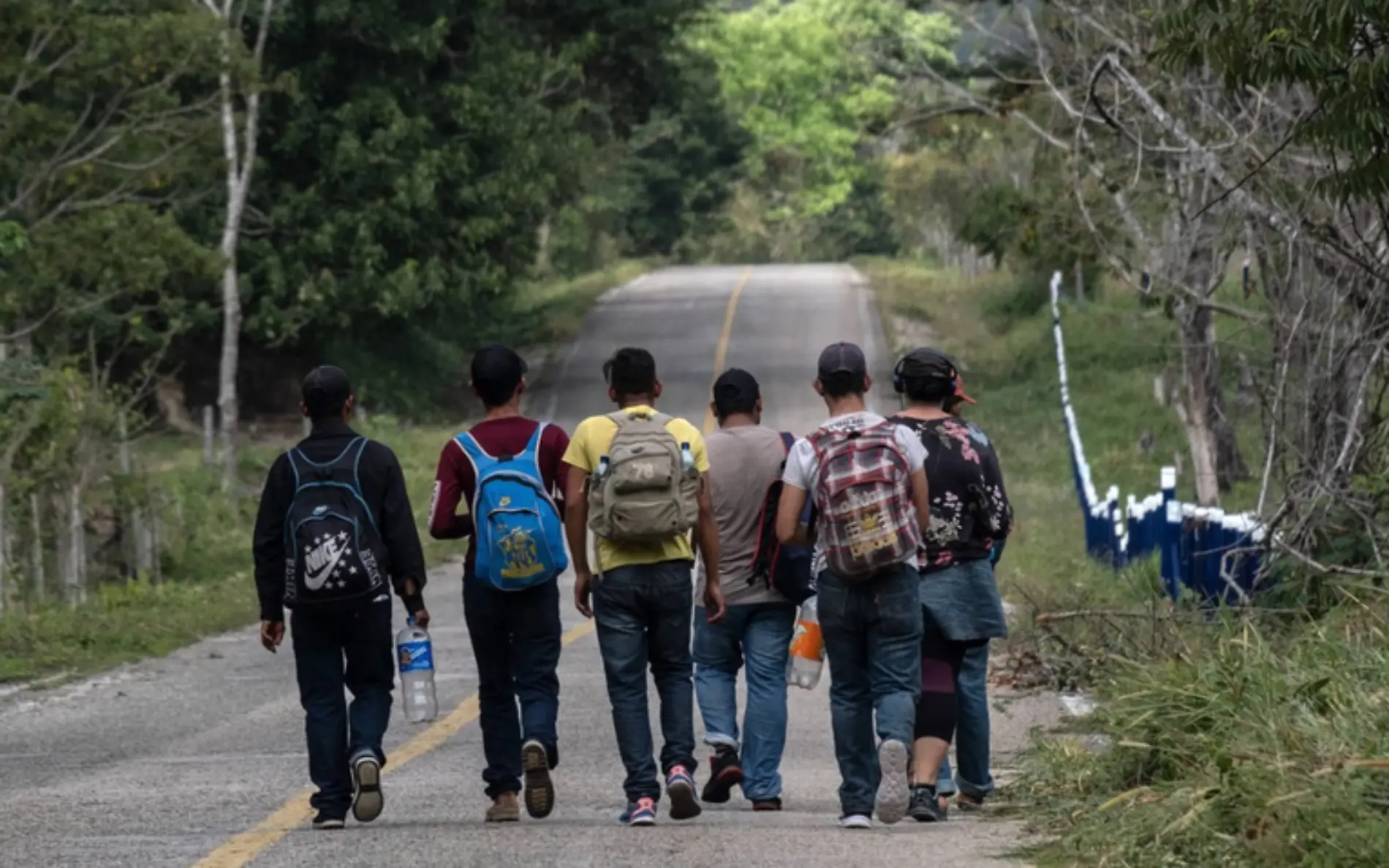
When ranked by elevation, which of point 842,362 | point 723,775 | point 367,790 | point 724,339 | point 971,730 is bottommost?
point 724,339

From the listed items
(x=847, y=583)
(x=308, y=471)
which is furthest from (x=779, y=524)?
(x=308, y=471)

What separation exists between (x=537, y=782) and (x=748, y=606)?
125 centimetres

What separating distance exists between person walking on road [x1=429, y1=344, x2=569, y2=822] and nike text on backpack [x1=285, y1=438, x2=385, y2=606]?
0.31 meters

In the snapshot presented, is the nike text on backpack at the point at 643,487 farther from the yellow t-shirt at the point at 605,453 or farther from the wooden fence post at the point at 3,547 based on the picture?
the wooden fence post at the point at 3,547

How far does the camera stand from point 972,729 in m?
9.20

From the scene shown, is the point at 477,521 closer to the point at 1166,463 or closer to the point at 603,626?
the point at 603,626

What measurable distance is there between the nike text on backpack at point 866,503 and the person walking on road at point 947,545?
33 cm

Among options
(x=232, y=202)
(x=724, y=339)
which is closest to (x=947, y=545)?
(x=232, y=202)

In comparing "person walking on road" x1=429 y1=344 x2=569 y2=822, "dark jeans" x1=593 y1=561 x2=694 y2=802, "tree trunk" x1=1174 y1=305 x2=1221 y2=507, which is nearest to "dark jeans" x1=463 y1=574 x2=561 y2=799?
"person walking on road" x1=429 y1=344 x2=569 y2=822

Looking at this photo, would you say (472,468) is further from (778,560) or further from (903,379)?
(903,379)

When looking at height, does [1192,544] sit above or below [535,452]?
below

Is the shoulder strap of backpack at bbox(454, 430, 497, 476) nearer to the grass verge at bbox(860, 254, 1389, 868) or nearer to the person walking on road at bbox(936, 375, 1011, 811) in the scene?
the person walking on road at bbox(936, 375, 1011, 811)

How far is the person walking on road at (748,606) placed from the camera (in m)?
9.17

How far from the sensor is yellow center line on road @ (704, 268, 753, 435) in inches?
1502
